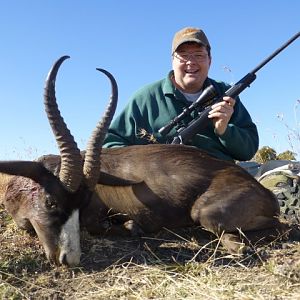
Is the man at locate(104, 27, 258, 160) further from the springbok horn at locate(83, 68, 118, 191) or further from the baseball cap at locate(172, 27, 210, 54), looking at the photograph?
the springbok horn at locate(83, 68, 118, 191)

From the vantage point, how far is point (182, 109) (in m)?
7.04

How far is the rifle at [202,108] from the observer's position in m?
6.29

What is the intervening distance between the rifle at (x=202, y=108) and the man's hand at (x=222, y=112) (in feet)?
0.28

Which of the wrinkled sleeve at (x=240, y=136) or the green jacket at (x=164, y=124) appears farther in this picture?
the green jacket at (x=164, y=124)

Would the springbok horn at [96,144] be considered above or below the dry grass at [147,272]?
above

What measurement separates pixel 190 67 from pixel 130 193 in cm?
247

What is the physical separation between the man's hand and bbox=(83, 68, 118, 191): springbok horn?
143 centimetres

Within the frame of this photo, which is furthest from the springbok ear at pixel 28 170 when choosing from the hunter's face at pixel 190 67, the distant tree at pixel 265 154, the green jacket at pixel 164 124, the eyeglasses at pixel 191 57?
the distant tree at pixel 265 154

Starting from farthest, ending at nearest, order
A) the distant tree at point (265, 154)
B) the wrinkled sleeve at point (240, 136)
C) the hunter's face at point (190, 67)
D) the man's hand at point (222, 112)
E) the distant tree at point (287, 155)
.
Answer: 1. the distant tree at point (265, 154)
2. the distant tree at point (287, 155)
3. the hunter's face at point (190, 67)
4. the wrinkled sleeve at point (240, 136)
5. the man's hand at point (222, 112)

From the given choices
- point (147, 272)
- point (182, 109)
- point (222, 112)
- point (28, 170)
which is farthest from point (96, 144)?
point (182, 109)

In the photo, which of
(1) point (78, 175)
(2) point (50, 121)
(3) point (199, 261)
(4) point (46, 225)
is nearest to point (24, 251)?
(4) point (46, 225)

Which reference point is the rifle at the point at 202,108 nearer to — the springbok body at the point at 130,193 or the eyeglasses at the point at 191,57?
the eyeglasses at the point at 191,57

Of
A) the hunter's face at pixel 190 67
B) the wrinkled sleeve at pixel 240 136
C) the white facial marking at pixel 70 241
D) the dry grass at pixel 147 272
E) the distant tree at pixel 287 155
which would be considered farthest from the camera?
the distant tree at pixel 287 155

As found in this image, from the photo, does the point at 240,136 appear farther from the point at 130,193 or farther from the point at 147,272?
the point at 147,272
